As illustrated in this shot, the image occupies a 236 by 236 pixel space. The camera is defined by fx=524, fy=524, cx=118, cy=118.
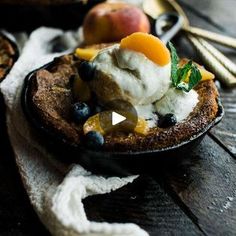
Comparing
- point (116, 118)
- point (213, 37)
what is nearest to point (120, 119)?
point (116, 118)

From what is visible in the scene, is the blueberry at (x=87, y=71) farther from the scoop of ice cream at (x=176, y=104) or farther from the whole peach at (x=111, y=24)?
the whole peach at (x=111, y=24)

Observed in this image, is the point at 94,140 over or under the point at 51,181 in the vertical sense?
over

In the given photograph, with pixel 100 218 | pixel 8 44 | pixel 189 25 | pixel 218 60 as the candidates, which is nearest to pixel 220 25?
pixel 189 25

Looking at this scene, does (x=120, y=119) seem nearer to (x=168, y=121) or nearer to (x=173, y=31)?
(x=168, y=121)

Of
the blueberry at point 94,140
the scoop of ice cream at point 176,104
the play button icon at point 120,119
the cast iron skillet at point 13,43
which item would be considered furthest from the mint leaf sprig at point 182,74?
the cast iron skillet at point 13,43

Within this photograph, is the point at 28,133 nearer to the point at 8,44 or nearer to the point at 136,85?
the point at 136,85
